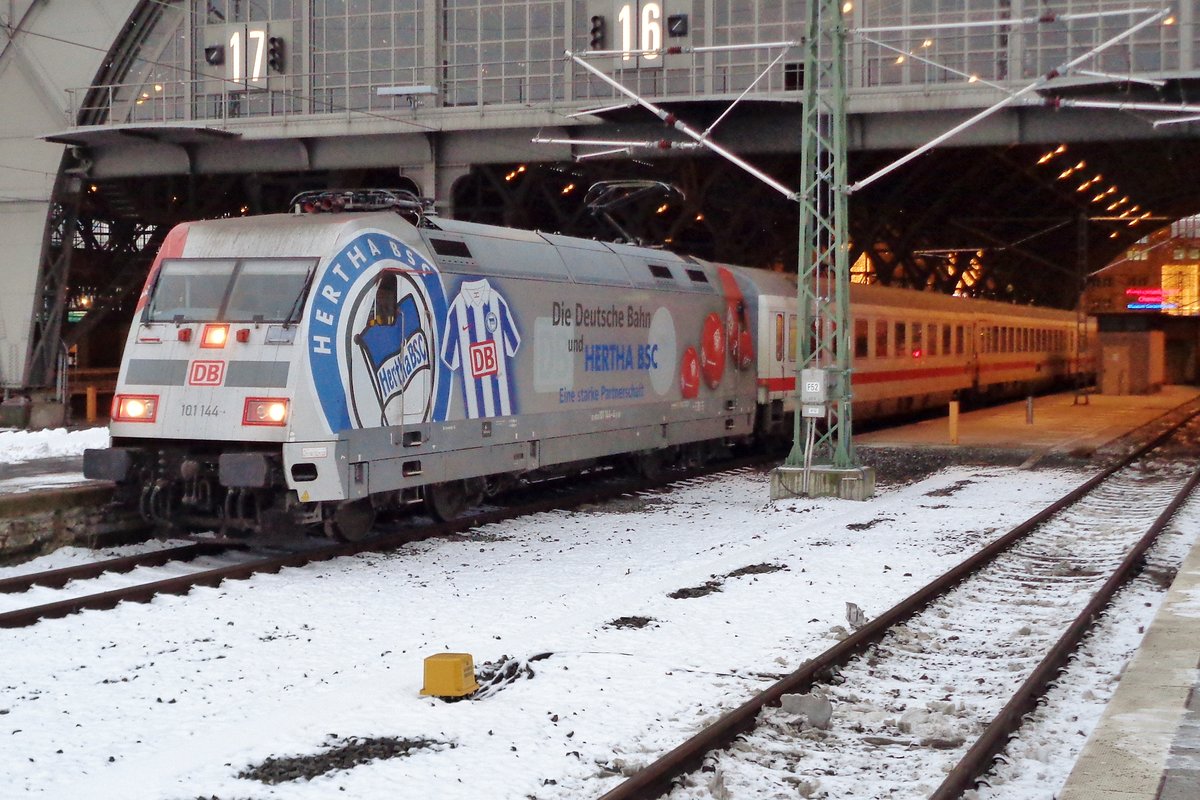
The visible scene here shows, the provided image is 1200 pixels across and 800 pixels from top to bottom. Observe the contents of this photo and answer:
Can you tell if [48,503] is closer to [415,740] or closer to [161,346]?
[161,346]

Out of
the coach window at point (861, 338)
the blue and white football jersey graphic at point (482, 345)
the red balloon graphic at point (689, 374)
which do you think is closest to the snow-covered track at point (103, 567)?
the blue and white football jersey graphic at point (482, 345)

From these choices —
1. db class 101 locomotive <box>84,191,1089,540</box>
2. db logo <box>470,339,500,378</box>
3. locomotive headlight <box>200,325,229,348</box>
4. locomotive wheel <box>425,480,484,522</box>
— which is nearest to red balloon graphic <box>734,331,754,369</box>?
db class 101 locomotive <box>84,191,1089,540</box>

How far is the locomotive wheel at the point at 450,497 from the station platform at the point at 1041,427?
42.3 feet

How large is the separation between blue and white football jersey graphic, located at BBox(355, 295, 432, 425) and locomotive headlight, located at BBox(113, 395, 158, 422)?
2.09 meters

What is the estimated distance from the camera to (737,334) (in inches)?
867

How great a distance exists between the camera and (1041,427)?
32.3 m

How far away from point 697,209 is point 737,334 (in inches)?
670

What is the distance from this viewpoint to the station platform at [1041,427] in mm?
27281

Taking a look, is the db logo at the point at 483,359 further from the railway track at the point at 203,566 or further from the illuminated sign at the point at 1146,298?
the illuminated sign at the point at 1146,298

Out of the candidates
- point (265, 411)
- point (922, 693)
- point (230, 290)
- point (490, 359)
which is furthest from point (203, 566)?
point (922, 693)

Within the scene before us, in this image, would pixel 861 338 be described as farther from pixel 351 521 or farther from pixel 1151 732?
pixel 1151 732

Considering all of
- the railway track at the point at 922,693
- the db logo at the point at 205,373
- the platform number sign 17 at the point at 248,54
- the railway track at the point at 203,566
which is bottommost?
the railway track at the point at 922,693

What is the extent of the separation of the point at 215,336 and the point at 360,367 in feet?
4.60

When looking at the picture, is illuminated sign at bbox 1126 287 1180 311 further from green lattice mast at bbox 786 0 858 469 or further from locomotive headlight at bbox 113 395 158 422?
locomotive headlight at bbox 113 395 158 422
